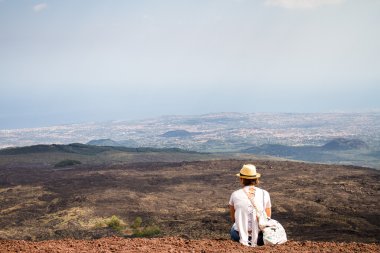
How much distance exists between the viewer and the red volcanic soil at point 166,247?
31.5ft

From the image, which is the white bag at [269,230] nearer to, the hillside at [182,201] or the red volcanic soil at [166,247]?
the red volcanic soil at [166,247]

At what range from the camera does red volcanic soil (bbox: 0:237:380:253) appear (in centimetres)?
960

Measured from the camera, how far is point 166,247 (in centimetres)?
1018

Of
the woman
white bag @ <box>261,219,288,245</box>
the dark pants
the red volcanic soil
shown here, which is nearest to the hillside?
the red volcanic soil

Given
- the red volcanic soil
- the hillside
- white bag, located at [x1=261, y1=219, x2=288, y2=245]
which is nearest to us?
white bag, located at [x1=261, y1=219, x2=288, y2=245]

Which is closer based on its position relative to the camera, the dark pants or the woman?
the woman

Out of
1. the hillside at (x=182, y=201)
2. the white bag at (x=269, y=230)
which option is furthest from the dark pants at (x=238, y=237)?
the hillside at (x=182, y=201)

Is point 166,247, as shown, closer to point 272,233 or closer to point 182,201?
point 272,233

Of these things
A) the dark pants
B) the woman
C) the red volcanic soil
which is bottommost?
the red volcanic soil

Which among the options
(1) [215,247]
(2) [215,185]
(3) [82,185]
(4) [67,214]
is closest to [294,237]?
(1) [215,247]

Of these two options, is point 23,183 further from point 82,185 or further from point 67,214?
point 67,214

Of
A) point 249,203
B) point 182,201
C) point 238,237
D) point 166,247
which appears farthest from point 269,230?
point 182,201

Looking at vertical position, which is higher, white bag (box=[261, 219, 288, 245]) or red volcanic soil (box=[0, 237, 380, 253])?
white bag (box=[261, 219, 288, 245])

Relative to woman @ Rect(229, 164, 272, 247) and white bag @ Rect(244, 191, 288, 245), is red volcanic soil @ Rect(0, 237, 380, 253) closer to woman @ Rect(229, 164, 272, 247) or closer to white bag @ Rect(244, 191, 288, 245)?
white bag @ Rect(244, 191, 288, 245)
